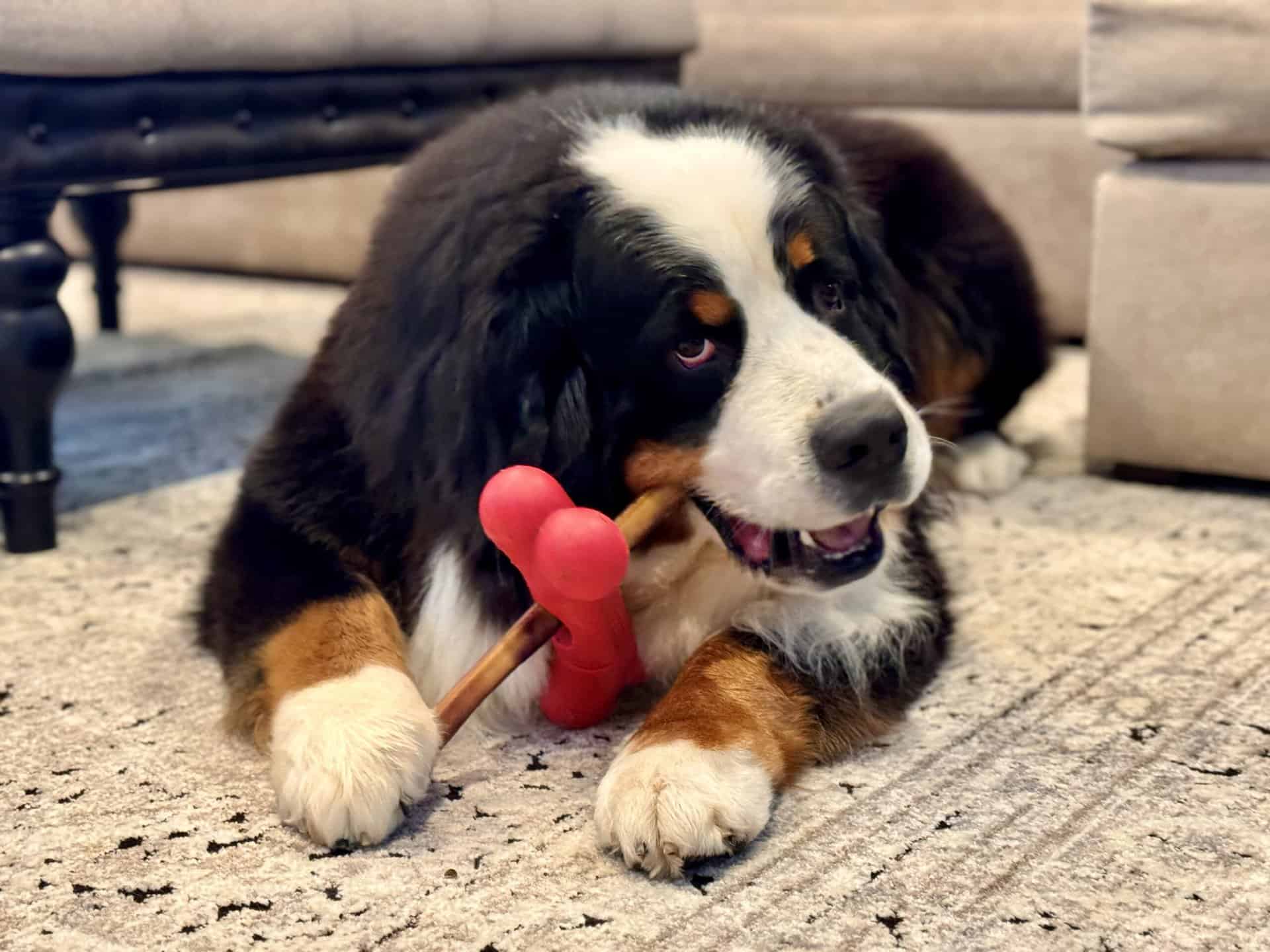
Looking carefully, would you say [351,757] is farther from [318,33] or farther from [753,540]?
[318,33]

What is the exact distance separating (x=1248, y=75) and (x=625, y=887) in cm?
160

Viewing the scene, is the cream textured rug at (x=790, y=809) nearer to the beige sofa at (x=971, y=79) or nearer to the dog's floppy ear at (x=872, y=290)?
the dog's floppy ear at (x=872, y=290)

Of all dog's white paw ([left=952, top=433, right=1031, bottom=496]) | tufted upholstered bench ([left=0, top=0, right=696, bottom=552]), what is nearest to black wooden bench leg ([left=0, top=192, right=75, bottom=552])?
tufted upholstered bench ([left=0, top=0, right=696, bottom=552])

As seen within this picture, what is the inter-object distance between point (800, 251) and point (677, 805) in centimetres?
62

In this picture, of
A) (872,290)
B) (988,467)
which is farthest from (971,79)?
(872,290)

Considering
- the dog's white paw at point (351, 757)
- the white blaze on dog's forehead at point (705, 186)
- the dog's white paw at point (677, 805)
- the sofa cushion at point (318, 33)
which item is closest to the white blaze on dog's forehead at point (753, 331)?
the white blaze on dog's forehead at point (705, 186)

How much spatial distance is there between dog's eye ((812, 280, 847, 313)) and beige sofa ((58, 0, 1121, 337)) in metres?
1.53

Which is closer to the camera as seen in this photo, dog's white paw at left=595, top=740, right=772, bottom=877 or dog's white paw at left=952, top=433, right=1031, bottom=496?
dog's white paw at left=595, top=740, right=772, bottom=877

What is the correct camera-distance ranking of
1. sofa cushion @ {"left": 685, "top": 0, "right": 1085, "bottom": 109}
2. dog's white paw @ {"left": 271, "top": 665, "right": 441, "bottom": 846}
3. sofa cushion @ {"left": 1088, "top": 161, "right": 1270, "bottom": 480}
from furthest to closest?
1. sofa cushion @ {"left": 685, "top": 0, "right": 1085, "bottom": 109}
2. sofa cushion @ {"left": 1088, "top": 161, "right": 1270, "bottom": 480}
3. dog's white paw @ {"left": 271, "top": 665, "right": 441, "bottom": 846}

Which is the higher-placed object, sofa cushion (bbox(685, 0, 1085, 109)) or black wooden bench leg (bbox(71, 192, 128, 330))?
sofa cushion (bbox(685, 0, 1085, 109))

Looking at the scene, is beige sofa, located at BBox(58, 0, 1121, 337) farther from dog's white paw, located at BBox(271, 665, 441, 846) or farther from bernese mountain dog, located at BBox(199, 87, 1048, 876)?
dog's white paw, located at BBox(271, 665, 441, 846)

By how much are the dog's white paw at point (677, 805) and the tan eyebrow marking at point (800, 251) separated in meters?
0.53

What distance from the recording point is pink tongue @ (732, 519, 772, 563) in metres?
1.53

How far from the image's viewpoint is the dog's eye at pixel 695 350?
146 cm
